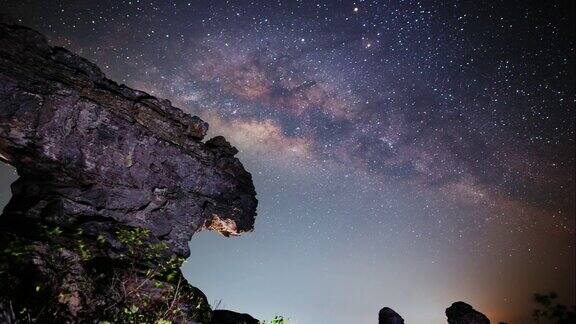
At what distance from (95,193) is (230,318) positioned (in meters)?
8.32

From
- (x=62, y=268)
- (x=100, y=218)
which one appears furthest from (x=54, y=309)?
(x=100, y=218)

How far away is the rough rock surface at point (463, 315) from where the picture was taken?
20.0m

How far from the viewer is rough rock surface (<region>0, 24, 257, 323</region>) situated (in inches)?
387

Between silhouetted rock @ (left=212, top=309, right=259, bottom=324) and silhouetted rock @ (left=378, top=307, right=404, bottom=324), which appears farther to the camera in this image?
silhouetted rock @ (left=378, top=307, right=404, bottom=324)

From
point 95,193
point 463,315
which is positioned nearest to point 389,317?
point 463,315

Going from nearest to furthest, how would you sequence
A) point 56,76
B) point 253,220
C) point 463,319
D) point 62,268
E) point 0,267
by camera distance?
point 0,267
point 62,268
point 56,76
point 253,220
point 463,319

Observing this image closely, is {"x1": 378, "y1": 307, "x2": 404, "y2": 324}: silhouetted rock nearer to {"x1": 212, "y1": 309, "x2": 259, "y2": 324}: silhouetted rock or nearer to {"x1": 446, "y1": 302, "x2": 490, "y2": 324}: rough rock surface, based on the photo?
{"x1": 446, "y1": 302, "x2": 490, "y2": 324}: rough rock surface

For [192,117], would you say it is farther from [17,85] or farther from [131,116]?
[17,85]

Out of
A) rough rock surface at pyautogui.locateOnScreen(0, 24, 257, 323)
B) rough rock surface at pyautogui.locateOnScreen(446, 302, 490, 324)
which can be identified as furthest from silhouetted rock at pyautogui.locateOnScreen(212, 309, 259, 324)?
rough rock surface at pyautogui.locateOnScreen(446, 302, 490, 324)

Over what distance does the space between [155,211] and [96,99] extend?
5.65 m

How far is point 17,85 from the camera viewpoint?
12688 mm

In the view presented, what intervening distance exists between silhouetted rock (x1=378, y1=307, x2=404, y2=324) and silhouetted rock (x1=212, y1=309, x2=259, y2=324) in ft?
33.0

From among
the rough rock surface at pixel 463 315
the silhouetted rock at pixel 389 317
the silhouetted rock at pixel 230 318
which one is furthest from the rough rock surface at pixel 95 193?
the rough rock surface at pixel 463 315

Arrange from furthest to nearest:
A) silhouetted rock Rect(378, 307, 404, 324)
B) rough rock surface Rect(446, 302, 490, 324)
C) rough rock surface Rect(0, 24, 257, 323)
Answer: silhouetted rock Rect(378, 307, 404, 324), rough rock surface Rect(446, 302, 490, 324), rough rock surface Rect(0, 24, 257, 323)
